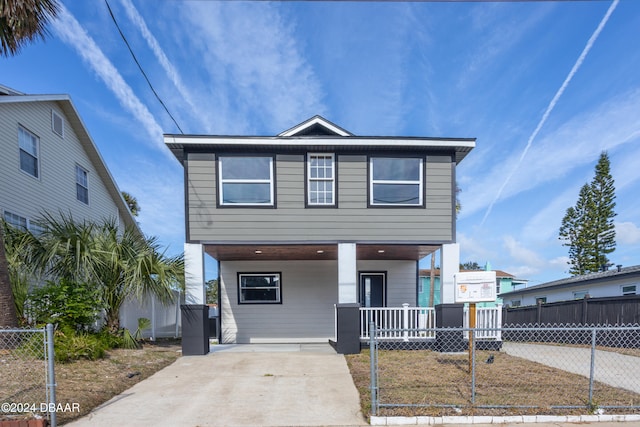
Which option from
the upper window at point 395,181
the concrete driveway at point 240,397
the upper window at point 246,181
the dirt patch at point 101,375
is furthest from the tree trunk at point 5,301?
the upper window at point 395,181

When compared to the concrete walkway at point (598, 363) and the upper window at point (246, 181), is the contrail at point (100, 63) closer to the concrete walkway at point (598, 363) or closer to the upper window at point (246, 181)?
the upper window at point (246, 181)

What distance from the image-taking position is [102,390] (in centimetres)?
469

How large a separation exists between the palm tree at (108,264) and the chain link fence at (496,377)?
5.32 m

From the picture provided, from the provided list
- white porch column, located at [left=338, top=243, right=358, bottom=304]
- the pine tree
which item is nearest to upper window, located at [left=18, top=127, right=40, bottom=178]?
white porch column, located at [left=338, top=243, right=358, bottom=304]

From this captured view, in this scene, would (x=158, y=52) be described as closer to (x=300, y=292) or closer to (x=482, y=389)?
(x=300, y=292)

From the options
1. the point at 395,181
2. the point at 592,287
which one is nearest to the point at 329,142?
the point at 395,181

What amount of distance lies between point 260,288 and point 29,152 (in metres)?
7.91

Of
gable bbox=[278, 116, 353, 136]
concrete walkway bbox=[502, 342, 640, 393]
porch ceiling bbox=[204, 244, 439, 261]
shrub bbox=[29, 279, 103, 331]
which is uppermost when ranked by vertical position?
gable bbox=[278, 116, 353, 136]

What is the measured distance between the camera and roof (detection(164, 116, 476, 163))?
25.8 ft

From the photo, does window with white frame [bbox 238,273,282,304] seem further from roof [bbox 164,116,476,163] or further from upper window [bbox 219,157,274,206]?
roof [bbox 164,116,476,163]

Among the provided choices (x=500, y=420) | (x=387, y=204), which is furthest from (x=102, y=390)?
(x=387, y=204)

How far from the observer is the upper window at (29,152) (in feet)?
29.8

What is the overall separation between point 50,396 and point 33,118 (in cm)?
944

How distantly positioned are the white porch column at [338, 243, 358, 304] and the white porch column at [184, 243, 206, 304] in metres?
3.36
